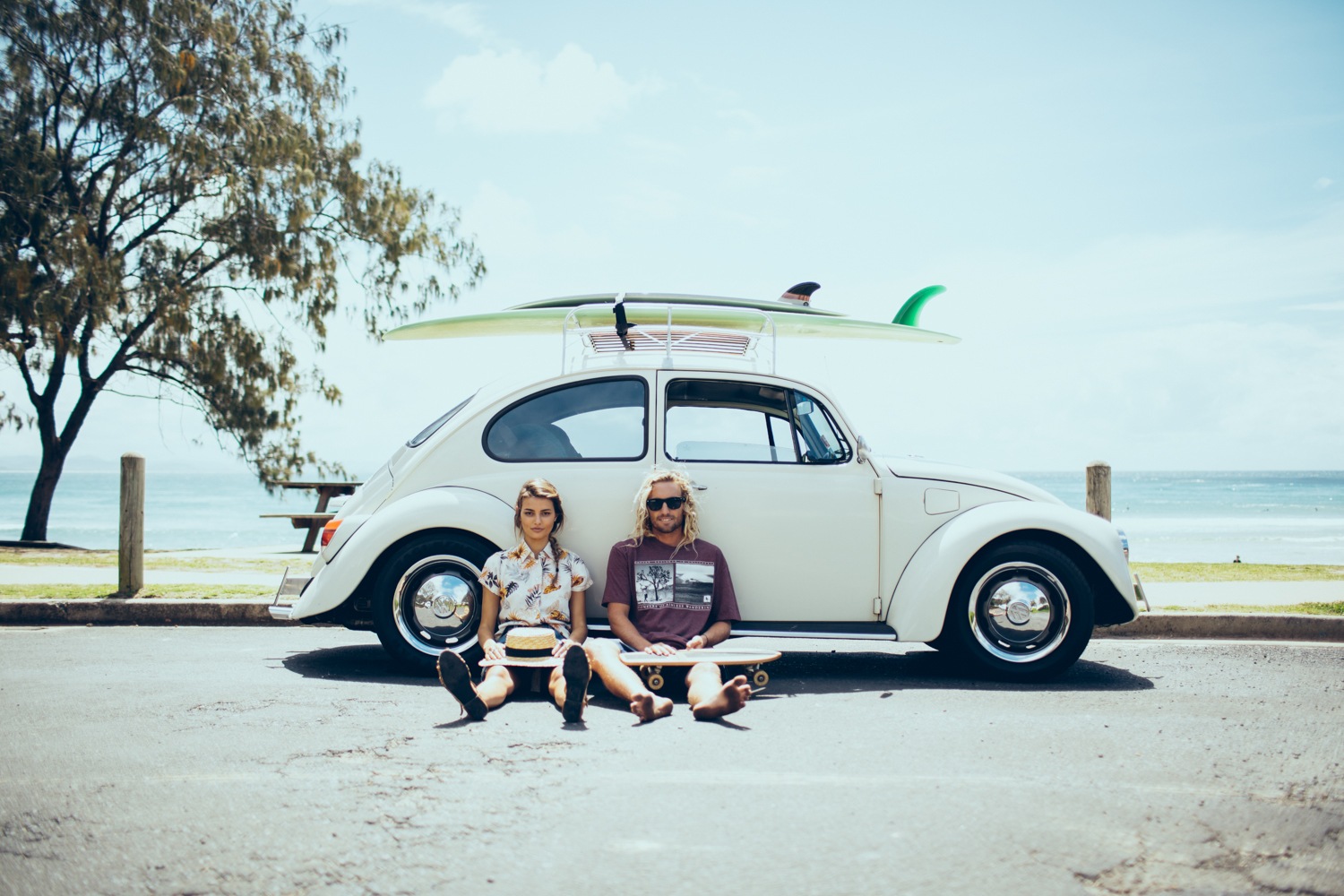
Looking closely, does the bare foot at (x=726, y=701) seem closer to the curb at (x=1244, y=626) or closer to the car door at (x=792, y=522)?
the car door at (x=792, y=522)

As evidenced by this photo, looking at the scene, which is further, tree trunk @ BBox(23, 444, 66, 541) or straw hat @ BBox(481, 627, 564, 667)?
tree trunk @ BBox(23, 444, 66, 541)

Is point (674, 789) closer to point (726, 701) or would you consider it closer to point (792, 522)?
point (726, 701)

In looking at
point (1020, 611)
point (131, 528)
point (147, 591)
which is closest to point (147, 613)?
point (147, 591)

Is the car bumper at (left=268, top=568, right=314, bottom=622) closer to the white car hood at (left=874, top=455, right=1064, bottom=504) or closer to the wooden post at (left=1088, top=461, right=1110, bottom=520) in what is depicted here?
the white car hood at (left=874, top=455, right=1064, bottom=504)

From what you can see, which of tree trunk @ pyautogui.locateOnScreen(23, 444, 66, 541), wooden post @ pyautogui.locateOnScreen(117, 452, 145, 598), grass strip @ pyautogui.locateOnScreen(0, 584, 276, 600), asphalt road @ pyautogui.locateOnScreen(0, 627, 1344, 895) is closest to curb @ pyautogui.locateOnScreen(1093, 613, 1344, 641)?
asphalt road @ pyautogui.locateOnScreen(0, 627, 1344, 895)

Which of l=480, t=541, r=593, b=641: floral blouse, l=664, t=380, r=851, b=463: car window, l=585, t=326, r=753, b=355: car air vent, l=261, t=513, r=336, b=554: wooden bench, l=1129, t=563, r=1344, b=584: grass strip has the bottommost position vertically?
l=1129, t=563, r=1344, b=584: grass strip

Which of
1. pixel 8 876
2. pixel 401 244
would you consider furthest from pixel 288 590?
pixel 401 244

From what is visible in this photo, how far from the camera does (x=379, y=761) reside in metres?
3.94

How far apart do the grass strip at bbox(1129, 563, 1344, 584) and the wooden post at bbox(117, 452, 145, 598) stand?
8.96 meters

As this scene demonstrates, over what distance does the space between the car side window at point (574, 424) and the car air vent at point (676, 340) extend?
16.7 inches

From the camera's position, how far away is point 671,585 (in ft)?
18.0

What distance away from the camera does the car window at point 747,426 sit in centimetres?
598

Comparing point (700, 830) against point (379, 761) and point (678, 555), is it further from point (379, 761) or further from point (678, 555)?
point (678, 555)

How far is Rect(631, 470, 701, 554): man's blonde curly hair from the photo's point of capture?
5535mm
